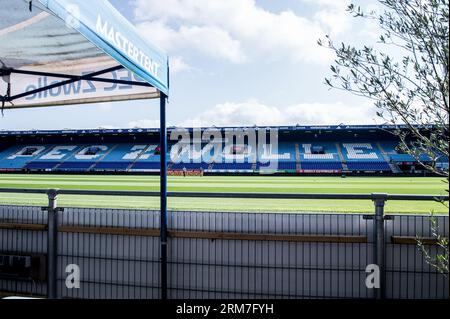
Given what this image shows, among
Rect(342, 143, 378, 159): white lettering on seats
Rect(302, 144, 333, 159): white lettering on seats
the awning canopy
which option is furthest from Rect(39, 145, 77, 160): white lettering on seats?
the awning canopy

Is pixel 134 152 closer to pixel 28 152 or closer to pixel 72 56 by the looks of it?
pixel 28 152

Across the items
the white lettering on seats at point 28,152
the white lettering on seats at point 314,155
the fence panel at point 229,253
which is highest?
the white lettering on seats at point 28,152

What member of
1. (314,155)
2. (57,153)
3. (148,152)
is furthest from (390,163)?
(57,153)

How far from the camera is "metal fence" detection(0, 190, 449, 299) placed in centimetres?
386

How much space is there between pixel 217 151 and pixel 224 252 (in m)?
29.6

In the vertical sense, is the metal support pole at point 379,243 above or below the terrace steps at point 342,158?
below

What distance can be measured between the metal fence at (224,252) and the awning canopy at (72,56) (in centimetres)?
157

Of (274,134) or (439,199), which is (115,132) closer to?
(274,134)

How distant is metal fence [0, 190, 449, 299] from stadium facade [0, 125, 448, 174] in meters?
24.0

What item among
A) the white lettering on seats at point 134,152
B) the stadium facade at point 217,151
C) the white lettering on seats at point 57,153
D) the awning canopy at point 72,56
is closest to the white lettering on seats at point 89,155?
the stadium facade at point 217,151

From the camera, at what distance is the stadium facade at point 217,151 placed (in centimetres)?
2877

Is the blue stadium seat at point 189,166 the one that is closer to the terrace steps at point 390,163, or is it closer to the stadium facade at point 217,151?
the stadium facade at point 217,151

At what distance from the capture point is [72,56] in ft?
14.2
